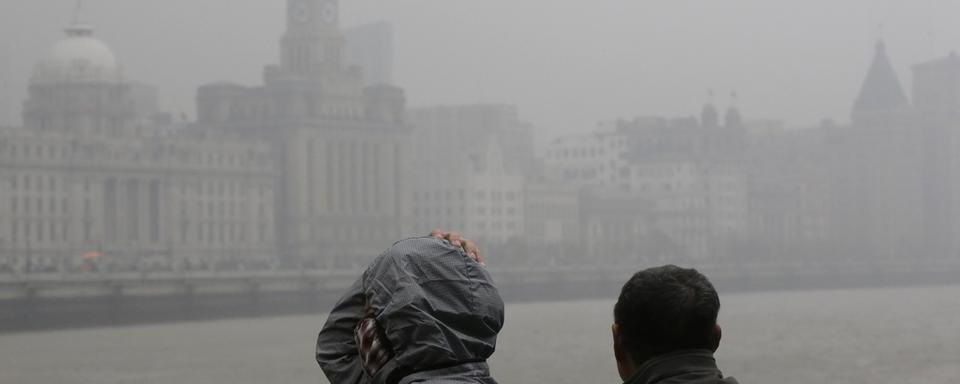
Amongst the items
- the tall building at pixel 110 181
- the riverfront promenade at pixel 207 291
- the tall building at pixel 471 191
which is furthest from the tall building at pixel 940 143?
the tall building at pixel 110 181

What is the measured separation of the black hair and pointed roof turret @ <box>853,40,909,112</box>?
125m

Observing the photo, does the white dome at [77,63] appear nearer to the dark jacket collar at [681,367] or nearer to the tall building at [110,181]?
the tall building at [110,181]

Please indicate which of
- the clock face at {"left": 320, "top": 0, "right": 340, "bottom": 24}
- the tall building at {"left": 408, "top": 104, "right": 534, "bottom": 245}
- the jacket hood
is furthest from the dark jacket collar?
the clock face at {"left": 320, "top": 0, "right": 340, "bottom": 24}

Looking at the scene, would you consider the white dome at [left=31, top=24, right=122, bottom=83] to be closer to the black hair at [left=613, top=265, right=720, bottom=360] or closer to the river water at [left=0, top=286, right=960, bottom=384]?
the river water at [left=0, top=286, right=960, bottom=384]

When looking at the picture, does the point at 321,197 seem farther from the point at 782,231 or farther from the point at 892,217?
the point at 892,217

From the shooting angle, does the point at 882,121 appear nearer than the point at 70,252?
No

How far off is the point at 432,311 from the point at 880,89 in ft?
417

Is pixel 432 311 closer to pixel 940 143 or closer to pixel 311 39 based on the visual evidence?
pixel 311 39

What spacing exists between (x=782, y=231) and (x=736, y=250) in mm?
22519

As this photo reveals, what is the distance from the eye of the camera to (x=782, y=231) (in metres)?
113

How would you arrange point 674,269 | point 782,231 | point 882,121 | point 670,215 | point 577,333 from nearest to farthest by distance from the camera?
point 674,269 → point 577,333 → point 670,215 → point 782,231 → point 882,121

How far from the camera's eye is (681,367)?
8.23ft

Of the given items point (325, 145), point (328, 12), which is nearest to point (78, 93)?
point (325, 145)

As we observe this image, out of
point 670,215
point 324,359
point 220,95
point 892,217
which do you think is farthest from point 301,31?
point 324,359
